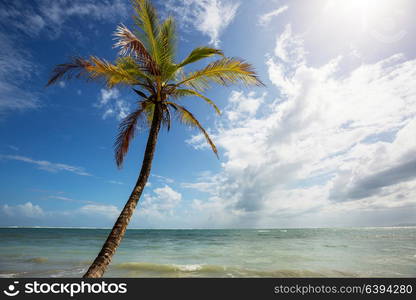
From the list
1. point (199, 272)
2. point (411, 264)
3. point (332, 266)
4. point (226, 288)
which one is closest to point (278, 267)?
point (332, 266)

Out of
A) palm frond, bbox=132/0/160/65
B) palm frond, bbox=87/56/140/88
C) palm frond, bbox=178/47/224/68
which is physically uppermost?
palm frond, bbox=132/0/160/65

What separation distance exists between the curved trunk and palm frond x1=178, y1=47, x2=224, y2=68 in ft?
5.61

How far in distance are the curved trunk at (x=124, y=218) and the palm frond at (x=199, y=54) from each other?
171 cm

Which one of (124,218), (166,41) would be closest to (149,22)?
(166,41)

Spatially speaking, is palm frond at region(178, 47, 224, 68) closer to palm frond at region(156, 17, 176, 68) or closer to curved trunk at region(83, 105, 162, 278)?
palm frond at region(156, 17, 176, 68)

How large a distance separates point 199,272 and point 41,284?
9.16m

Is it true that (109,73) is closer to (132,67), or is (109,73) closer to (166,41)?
(132,67)

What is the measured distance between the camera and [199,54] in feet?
22.2

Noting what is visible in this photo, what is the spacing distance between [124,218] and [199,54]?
4.97 meters

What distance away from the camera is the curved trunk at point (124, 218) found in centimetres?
455

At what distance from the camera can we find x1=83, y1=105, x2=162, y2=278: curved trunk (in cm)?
455

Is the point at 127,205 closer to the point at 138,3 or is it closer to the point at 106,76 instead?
the point at 106,76

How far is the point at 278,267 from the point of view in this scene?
13297 mm

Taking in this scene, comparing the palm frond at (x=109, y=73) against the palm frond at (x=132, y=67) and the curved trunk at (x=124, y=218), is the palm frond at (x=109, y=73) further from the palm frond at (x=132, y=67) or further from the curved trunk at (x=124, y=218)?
the curved trunk at (x=124, y=218)
